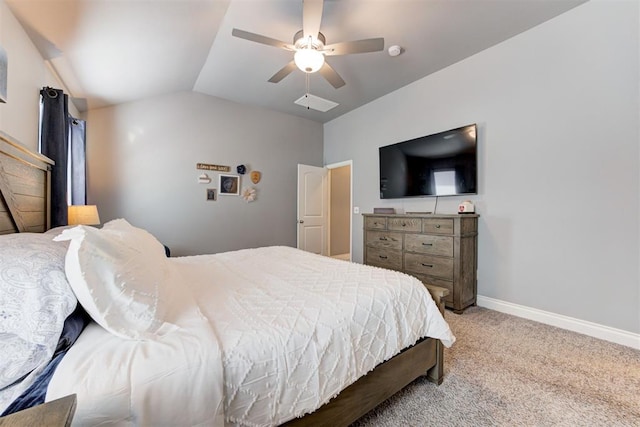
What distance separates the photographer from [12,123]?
6.01 ft

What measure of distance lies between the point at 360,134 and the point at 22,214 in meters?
4.10

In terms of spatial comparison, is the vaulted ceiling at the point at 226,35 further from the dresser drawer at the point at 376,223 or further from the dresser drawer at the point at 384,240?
the dresser drawer at the point at 384,240

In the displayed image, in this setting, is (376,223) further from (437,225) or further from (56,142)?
(56,142)

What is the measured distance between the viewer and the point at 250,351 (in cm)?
90

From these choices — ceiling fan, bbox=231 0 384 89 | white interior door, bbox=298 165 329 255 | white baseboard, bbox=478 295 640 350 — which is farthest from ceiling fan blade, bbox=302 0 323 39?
white baseboard, bbox=478 295 640 350

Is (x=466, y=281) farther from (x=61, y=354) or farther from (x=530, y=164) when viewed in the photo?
(x=61, y=354)

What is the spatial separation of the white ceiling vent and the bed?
3.18 m

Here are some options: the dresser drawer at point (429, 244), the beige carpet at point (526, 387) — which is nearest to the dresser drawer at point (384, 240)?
the dresser drawer at point (429, 244)

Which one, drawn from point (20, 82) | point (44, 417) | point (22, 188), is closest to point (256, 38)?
point (20, 82)

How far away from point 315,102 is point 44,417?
4.31m

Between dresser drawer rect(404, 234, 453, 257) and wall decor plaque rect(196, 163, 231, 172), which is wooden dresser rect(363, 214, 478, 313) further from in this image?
wall decor plaque rect(196, 163, 231, 172)

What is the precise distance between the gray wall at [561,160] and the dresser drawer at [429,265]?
500mm

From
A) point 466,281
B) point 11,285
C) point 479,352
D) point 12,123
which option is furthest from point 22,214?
point 466,281

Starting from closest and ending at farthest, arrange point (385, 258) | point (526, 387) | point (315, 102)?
point (526, 387)
point (385, 258)
point (315, 102)
